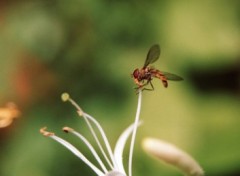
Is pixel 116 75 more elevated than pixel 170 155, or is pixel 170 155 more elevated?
pixel 116 75

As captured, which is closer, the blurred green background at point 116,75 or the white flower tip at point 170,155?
the white flower tip at point 170,155

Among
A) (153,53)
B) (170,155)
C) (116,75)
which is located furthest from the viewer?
(116,75)

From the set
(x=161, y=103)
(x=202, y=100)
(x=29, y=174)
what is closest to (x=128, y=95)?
(x=161, y=103)

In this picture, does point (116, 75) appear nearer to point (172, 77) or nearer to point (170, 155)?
point (172, 77)

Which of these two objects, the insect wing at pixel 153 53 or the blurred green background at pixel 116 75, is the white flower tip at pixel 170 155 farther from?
the blurred green background at pixel 116 75

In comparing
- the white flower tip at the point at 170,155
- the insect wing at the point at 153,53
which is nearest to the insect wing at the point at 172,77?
the insect wing at the point at 153,53

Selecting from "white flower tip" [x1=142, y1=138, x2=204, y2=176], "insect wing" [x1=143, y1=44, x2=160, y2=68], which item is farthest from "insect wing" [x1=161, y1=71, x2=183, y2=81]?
"white flower tip" [x1=142, y1=138, x2=204, y2=176]

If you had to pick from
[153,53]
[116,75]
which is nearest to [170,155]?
[153,53]

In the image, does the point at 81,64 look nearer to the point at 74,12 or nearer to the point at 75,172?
the point at 74,12

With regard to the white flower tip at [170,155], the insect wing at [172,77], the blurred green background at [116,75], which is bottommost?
the white flower tip at [170,155]
